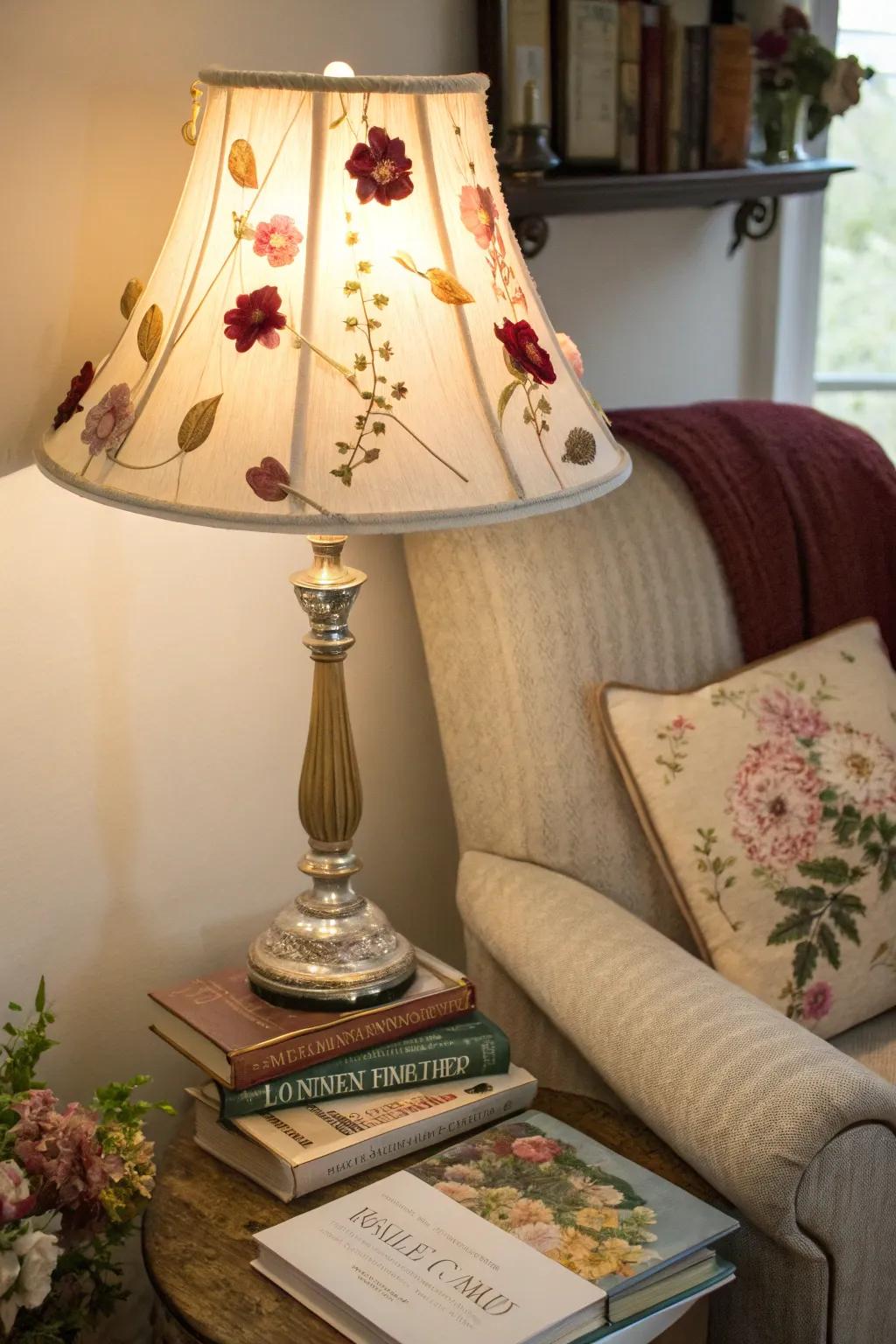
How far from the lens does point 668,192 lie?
1730mm

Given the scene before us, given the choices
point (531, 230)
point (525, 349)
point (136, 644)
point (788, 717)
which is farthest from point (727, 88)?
point (136, 644)

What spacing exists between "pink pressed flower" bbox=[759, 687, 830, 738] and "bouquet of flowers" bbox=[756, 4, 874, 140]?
0.85 m

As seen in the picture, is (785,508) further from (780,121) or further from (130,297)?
(130,297)

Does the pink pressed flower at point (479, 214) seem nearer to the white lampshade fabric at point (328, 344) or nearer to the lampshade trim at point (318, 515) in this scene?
the white lampshade fabric at point (328, 344)

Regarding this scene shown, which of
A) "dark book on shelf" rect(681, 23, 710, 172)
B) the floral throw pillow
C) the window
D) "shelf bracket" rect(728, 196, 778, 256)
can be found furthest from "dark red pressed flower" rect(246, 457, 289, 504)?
the window

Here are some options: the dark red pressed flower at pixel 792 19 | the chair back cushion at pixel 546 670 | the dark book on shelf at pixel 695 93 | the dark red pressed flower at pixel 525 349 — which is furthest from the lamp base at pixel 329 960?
the dark red pressed flower at pixel 792 19

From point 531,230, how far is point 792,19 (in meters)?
0.57

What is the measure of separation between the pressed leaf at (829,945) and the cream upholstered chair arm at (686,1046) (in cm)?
21

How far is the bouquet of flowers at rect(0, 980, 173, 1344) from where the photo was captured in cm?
99

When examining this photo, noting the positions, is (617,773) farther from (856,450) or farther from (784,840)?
(856,450)

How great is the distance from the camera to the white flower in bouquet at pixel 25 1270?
0.98 meters

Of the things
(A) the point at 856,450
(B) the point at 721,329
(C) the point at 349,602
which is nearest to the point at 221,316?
(C) the point at 349,602

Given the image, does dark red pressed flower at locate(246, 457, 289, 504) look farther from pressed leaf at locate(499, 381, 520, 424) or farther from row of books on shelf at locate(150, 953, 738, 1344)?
row of books on shelf at locate(150, 953, 738, 1344)

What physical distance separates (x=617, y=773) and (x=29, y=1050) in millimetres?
654
